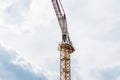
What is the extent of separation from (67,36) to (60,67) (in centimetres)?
1421

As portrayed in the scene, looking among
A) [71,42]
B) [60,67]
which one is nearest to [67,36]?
[71,42]

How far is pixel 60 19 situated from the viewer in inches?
6875

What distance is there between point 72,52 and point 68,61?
4312mm

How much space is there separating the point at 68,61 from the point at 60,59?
319 cm

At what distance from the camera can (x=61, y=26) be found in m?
177

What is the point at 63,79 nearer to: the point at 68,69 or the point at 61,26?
the point at 68,69

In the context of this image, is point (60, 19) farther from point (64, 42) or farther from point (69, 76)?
point (69, 76)

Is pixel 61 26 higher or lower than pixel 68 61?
higher

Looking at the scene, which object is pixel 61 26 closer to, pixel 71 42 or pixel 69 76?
pixel 71 42

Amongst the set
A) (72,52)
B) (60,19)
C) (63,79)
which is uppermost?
(60,19)

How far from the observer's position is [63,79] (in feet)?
554

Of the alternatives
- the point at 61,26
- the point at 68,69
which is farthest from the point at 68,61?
the point at 61,26

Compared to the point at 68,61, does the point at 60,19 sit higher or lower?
higher

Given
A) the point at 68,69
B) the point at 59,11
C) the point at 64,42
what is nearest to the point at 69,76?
the point at 68,69
